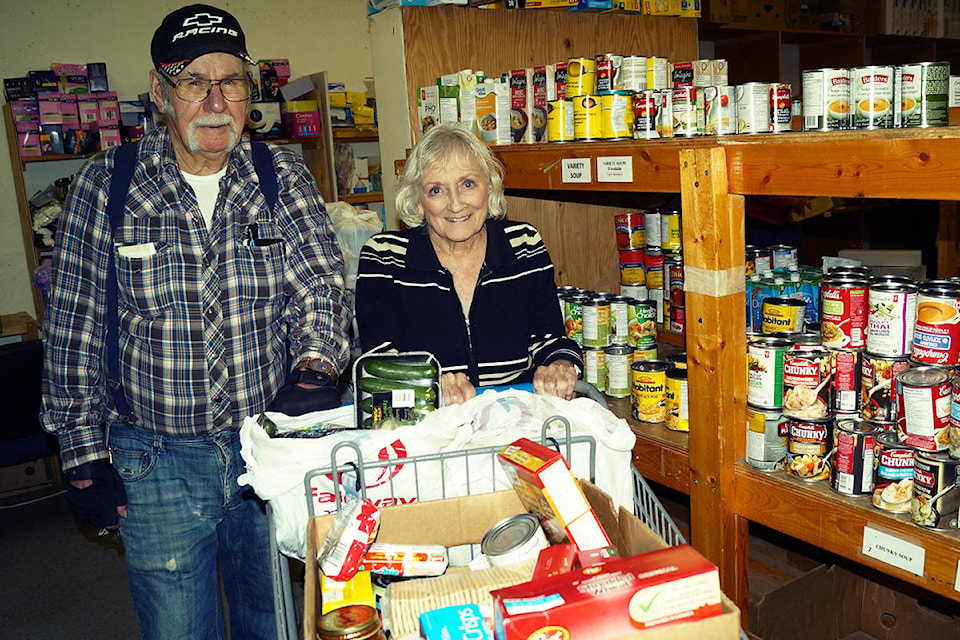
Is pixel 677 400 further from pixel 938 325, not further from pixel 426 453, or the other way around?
pixel 426 453

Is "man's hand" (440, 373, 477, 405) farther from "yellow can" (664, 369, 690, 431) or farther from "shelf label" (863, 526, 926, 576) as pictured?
"shelf label" (863, 526, 926, 576)

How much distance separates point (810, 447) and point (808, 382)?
0.47 feet

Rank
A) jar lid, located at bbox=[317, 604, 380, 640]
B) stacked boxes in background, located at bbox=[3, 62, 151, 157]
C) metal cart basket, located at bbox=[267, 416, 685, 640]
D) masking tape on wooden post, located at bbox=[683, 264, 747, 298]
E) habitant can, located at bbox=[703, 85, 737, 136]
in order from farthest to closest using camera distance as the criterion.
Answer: stacked boxes in background, located at bbox=[3, 62, 151, 157] < habitant can, located at bbox=[703, 85, 737, 136] < masking tape on wooden post, located at bbox=[683, 264, 747, 298] < metal cart basket, located at bbox=[267, 416, 685, 640] < jar lid, located at bbox=[317, 604, 380, 640]

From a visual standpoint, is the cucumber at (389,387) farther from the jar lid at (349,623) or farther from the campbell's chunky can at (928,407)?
the campbell's chunky can at (928,407)

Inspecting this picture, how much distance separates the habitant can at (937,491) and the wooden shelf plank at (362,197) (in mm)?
4980

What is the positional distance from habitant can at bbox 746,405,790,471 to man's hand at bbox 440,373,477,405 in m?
0.64

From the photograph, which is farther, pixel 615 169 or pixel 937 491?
pixel 615 169

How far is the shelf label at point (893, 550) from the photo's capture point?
1.52 m

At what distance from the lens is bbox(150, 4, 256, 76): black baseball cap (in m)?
1.72

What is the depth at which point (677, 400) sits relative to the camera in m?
2.19

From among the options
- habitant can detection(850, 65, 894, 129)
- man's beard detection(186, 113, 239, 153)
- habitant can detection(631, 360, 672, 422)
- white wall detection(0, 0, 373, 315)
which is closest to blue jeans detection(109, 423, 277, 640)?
man's beard detection(186, 113, 239, 153)

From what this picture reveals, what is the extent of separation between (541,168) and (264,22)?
14.8ft

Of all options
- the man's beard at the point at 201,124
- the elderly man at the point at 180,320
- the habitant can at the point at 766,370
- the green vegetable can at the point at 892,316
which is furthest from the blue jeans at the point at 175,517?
the green vegetable can at the point at 892,316

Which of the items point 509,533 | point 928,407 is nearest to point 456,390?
point 509,533
